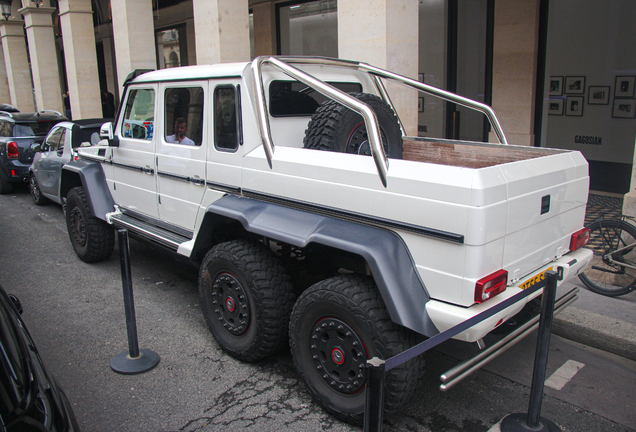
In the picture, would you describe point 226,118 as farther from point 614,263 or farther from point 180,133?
point 614,263

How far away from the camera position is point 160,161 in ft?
16.2

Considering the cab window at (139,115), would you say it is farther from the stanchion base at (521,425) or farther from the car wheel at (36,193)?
the car wheel at (36,193)

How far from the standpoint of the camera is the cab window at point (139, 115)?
5160mm

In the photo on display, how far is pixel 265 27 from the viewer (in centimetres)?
1458

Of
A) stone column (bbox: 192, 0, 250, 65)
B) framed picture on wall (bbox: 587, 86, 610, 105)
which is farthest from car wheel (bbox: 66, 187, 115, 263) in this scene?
framed picture on wall (bbox: 587, 86, 610, 105)

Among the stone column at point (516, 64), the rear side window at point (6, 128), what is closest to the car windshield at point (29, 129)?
the rear side window at point (6, 128)

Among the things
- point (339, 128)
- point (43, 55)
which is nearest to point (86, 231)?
point (339, 128)

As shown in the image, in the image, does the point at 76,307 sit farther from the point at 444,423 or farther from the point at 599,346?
the point at 599,346

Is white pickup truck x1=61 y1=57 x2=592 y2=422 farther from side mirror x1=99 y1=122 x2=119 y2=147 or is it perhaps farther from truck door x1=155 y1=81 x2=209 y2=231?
side mirror x1=99 y1=122 x2=119 y2=147

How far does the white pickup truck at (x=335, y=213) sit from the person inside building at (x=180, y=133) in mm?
18

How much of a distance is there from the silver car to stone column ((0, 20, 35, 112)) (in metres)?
15.5

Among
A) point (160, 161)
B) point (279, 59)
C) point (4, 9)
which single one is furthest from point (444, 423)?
point (4, 9)

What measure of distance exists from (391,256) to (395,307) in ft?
0.97

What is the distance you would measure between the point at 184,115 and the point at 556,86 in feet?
24.6
